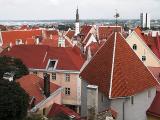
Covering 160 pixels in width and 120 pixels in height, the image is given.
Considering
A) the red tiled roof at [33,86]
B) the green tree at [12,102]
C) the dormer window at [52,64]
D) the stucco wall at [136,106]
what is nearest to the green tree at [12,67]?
the red tiled roof at [33,86]

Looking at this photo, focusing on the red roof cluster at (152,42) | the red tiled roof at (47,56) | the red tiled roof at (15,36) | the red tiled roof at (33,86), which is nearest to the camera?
the red tiled roof at (33,86)

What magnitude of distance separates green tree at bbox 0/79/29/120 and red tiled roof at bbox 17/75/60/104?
7.73 metres

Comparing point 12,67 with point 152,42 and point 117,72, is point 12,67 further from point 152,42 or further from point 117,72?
point 152,42

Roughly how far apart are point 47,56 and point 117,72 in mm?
23868

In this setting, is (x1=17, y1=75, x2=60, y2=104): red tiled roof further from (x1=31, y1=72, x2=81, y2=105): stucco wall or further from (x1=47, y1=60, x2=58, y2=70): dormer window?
(x1=47, y1=60, x2=58, y2=70): dormer window

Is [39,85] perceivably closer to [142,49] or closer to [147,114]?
[147,114]

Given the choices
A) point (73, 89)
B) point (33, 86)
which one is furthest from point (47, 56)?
point (33, 86)

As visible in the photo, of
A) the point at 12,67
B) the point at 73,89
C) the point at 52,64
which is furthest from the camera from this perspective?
the point at 52,64

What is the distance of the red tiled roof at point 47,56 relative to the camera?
2025 inches

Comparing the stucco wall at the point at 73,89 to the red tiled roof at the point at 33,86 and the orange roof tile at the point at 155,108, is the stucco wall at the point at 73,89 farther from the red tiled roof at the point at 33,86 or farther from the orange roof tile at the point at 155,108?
the orange roof tile at the point at 155,108

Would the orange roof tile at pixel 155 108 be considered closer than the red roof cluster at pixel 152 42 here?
Yes

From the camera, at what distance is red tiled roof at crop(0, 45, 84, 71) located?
5144 cm

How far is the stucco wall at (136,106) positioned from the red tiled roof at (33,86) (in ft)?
25.1

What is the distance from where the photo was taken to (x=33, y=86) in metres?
37.8
